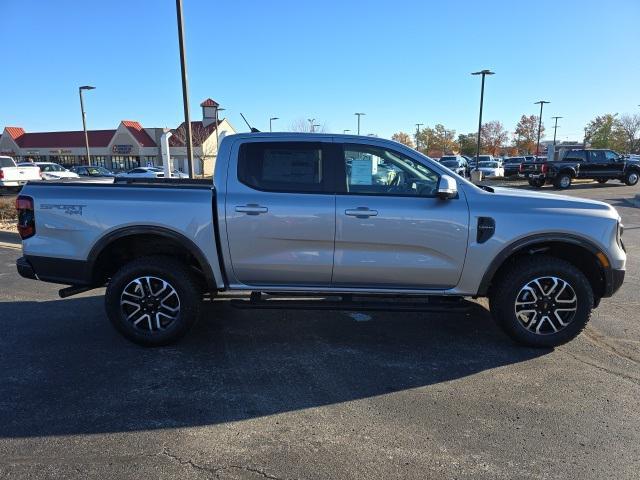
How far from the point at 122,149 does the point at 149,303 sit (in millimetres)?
63264

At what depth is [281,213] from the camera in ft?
13.5

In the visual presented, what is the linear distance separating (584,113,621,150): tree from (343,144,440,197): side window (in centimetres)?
9506

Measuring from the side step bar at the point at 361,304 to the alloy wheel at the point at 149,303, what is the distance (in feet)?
1.85

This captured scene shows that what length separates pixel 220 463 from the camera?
2.75m

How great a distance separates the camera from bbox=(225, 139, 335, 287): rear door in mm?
4125

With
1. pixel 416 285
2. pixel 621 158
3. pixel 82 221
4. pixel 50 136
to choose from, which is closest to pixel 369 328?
pixel 416 285

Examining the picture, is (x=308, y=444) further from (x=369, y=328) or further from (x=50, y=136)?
(x=50, y=136)

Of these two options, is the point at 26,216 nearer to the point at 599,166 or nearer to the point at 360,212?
the point at 360,212

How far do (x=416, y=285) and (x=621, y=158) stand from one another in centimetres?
2709

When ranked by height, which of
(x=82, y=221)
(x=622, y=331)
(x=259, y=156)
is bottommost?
(x=622, y=331)

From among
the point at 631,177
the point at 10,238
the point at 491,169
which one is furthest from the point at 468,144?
the point at 10,238

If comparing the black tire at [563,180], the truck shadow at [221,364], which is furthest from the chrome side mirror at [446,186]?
the black tire at [563,180]

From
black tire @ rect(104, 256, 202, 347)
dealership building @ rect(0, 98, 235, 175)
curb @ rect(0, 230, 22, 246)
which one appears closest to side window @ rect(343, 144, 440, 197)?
black tire @ rect(104, 256, 202, 347)

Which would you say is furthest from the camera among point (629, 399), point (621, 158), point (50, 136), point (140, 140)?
point (50, 136)
